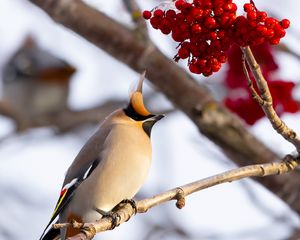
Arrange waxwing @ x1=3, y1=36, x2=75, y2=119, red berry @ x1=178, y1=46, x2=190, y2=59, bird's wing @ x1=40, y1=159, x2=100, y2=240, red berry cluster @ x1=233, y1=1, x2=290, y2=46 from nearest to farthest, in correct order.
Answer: red berry cluster @ x1=233, y1=1, x2=290, y2=46
red berry @ x1=178, y1=46, x2=190, y2=59
bird's wing @ x1=40, y1=159, x2=100, y2=240
waxwing @ x1=3, y1=36, x2=75, y2=119

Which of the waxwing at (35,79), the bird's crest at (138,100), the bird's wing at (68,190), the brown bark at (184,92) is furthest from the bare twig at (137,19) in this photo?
the waxwing at (35,79)

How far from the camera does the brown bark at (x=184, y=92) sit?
3248mm

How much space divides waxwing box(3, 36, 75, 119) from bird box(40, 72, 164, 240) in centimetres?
369

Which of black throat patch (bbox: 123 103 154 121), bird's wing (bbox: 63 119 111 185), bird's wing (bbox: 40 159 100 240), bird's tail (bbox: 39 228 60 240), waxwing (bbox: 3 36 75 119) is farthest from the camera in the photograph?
waxwing (bbox: 3 36 75 119)

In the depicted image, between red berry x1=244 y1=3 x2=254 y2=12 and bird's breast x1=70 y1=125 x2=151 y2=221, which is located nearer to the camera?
red berry x1=244 y1=3 x2=254 y2=12

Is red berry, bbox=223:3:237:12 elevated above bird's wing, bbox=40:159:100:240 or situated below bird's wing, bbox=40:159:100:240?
above

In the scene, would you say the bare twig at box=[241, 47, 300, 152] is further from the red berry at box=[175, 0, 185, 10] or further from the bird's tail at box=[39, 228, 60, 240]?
the bird's tail at box=[39, 228, 60, 240]

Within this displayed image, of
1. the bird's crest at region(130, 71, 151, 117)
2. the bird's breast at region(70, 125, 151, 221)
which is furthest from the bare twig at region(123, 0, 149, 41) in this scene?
the bird's breast at region(70, 125, 151, 221)

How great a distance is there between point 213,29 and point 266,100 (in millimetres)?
263

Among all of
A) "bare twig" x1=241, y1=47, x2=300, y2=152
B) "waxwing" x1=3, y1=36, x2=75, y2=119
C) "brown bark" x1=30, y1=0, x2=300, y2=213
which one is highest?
"bare twig" x1=241, y1=47, x2=300, y2=152

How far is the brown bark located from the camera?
10.7 feet

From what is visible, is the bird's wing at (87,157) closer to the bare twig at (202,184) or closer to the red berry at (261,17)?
the bare twig at (202,184)

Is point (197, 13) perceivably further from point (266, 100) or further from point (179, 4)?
point (266, 100)

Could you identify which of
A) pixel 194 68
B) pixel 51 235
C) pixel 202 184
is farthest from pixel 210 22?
pixel 51 235
